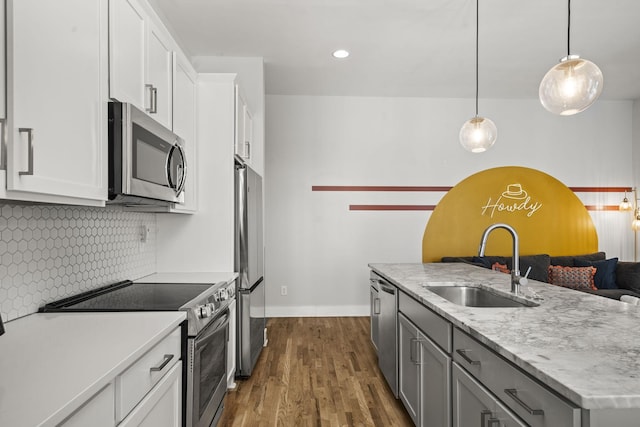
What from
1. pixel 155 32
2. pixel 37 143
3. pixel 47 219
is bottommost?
pixel 47 219

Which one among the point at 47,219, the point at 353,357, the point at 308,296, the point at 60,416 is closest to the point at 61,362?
the point at 60,416

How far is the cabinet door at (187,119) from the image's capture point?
8.46ft

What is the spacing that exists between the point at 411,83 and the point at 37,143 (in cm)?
447

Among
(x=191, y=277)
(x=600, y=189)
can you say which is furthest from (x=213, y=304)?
(x=600, y=189)

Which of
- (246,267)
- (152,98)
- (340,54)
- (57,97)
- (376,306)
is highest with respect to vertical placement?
(340,54)

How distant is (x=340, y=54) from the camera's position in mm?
4062

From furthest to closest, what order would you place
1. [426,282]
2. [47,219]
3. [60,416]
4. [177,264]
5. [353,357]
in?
[353,357] < [177,264] < [426,282] < [47,219] < [60,416]

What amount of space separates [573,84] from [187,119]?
7.74 feet

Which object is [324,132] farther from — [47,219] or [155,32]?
[47,219]

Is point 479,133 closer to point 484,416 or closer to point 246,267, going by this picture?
point 246,267

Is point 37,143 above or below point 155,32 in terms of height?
below

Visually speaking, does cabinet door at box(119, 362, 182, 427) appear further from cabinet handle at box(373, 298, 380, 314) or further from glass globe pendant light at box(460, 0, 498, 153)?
glass globe pendant light at box(460, 0, 498, 153)

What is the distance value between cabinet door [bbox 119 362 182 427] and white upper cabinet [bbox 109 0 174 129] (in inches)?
45.8

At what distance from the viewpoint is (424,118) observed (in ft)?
18.4
